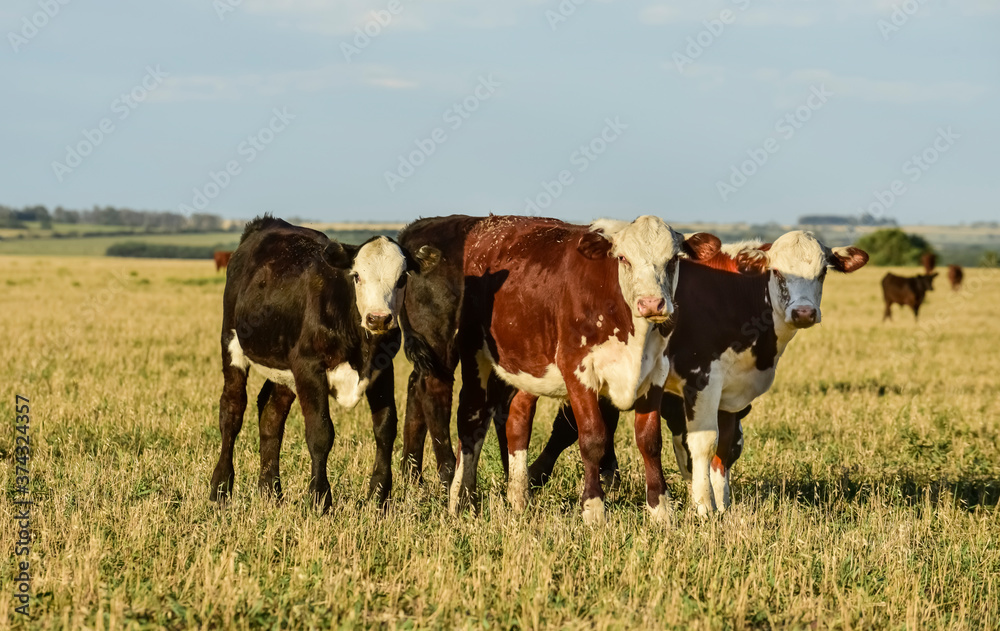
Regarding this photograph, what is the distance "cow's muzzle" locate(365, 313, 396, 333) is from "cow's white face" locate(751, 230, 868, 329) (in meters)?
3.04

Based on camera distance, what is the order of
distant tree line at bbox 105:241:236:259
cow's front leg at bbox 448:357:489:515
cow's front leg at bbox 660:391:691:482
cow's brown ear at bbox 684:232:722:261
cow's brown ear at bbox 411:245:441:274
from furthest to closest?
1. distant tree line at bbox 105:241:236:259
2. cow's front leg at bbox 660:391:691:482
3. cow's front leg at bbox 448:357:489:515
4. cow's brown ear at bbox 411:245:441:274
5. cow's brown ear at bbox 684:232:722:261

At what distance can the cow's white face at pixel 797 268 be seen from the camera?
27.8 ft

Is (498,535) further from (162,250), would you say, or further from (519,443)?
(162,250)

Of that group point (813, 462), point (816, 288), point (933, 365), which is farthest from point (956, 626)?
point (933, 365)

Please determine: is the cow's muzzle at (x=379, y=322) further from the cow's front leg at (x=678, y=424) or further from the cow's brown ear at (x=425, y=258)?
the cow's front leg at (x=678, y=424)

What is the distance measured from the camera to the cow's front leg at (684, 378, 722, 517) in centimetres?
812

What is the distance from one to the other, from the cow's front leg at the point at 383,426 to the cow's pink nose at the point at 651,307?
6.38 feet

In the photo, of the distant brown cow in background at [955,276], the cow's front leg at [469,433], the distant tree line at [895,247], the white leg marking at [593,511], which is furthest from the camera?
the distant tree line at [895,247]

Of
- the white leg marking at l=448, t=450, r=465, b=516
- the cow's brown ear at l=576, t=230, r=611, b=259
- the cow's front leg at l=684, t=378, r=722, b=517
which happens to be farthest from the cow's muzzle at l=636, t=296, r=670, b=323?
the white leg marking at l=448, t=450, r=465, b=516

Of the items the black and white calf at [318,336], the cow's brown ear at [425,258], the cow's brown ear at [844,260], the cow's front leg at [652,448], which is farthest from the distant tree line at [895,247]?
the black and white calf at [318,336]

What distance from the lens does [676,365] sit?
8.30 metres

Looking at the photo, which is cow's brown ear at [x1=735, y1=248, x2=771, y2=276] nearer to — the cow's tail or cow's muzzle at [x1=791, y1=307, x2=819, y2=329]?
cow's muzzle at [x1=791, y1=307, x2=819, y2=329]

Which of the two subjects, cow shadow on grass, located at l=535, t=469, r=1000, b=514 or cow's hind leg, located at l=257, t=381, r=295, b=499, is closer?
cow shadow on grass, located at l=535, t=469, r=1000, b=514

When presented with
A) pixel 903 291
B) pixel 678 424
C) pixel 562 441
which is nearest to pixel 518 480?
pixel 562 441
